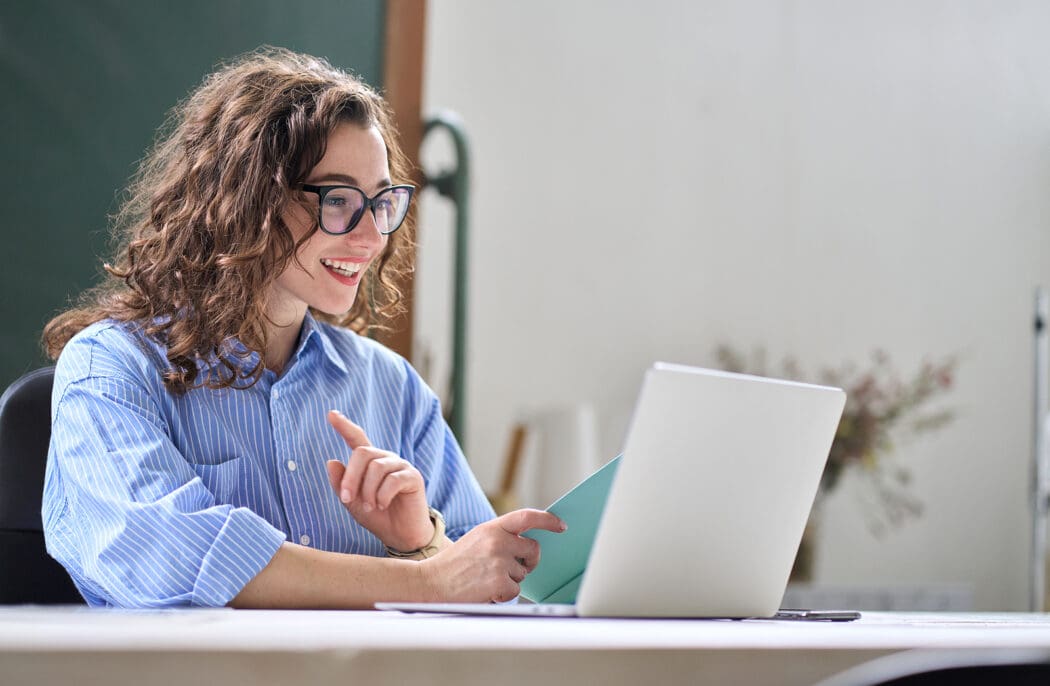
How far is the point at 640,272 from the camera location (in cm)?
392

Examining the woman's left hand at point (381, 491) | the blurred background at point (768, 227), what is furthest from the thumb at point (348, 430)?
the blurred background at point (768, 227)

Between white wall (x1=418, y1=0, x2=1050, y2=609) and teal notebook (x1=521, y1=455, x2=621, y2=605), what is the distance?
2.53 meters

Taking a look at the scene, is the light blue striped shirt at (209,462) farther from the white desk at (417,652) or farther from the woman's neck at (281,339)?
the white desk at (417,652)

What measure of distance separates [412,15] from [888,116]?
2660 mm

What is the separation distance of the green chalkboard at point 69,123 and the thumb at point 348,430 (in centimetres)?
98

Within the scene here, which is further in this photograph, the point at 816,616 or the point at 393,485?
the point at 393,485

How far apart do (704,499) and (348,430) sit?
19.4 inches

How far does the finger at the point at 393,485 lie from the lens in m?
1.15

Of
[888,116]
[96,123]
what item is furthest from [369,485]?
[888,116]

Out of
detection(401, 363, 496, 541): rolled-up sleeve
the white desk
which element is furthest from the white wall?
the white desk

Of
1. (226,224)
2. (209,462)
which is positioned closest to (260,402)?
(209,462)

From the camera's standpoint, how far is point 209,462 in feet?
4.12

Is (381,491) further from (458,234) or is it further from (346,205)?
(458,234)

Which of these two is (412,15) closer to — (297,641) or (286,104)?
(286,104)
